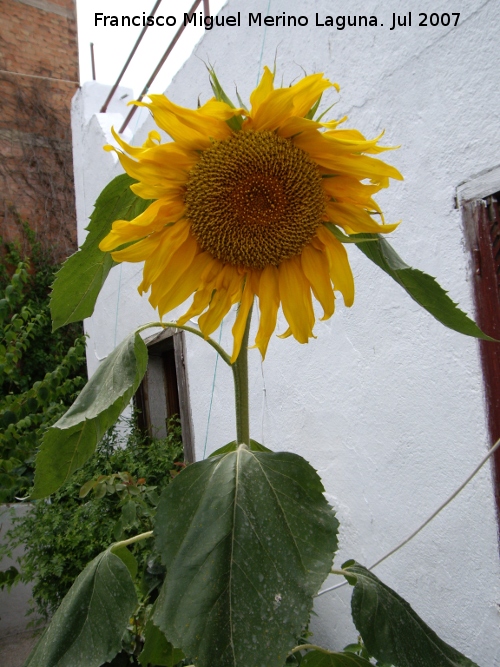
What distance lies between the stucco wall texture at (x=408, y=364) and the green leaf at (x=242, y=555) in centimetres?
102

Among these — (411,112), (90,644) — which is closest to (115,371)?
(90,644)

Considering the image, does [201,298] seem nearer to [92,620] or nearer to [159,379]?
[92,620]

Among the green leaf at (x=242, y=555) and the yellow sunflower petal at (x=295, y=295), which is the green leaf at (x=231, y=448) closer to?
the green leaf at (x=242, y=555)

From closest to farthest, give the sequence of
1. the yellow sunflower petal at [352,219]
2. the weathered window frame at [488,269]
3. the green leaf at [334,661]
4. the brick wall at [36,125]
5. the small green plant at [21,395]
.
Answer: the yellow sunflower petal at [352,219] < the green leaf at [334,661] < the weathered window frame at [488,269] < the small green plant at [21,395] < the brick wall at [36,125]

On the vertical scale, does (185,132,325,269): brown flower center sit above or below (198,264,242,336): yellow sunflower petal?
above

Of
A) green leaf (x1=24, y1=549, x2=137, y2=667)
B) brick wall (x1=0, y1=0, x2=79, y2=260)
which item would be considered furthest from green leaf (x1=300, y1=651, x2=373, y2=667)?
brick wall (x1=0, y1=0, x2=79, y2=260)

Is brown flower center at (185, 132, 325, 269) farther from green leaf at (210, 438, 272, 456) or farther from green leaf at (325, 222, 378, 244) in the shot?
green leaf at (210, 438, 272, 456)

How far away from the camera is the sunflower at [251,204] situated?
0.72 meters

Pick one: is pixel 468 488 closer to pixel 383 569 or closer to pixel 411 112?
pixel 383 569

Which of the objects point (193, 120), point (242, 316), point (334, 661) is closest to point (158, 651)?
point (334, 661)

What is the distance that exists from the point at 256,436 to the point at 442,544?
1.08m

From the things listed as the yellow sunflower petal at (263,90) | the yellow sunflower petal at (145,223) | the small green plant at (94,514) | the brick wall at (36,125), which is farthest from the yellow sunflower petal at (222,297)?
the brick wall at (36,125)

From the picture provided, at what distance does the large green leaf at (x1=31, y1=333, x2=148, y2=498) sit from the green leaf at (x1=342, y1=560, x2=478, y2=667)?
0.48 metres

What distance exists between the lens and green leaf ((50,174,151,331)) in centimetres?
81
